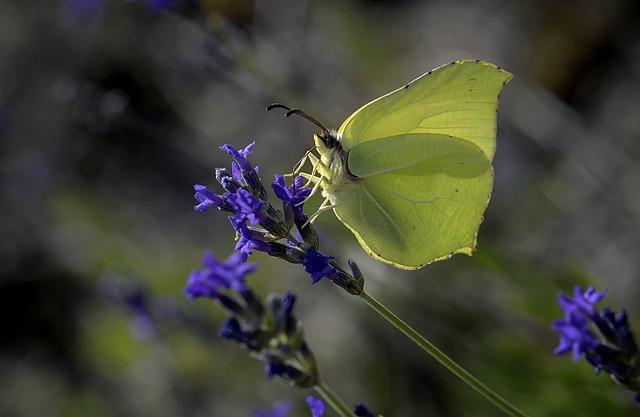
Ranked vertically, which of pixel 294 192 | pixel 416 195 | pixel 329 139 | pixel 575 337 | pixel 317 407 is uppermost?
pixel 416 195

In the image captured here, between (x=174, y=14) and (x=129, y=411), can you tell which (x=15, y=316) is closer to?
(x=129, y=411)

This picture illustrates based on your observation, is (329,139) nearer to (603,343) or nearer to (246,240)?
(246,240)

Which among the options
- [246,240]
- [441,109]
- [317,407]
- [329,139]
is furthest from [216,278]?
[441,109]

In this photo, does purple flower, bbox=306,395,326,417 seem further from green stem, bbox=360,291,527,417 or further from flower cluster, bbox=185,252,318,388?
green stem, bbox=360,291,527,417

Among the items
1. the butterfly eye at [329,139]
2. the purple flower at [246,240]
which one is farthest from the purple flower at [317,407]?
the butterfly eye at [329,139]

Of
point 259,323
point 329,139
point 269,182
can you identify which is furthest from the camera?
A: point 269,182
